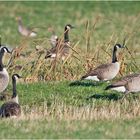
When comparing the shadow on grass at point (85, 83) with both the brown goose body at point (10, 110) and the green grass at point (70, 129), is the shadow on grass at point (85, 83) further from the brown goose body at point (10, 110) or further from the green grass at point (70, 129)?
the green grass at point (70, 129)

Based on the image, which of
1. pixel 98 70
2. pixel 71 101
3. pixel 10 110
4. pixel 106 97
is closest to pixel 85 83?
pixel 98 70

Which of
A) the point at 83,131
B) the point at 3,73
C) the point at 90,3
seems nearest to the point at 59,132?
the point at 83,131

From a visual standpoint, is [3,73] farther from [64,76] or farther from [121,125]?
[121,125]

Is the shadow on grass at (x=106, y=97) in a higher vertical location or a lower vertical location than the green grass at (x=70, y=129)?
higher

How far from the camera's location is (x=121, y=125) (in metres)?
11.8

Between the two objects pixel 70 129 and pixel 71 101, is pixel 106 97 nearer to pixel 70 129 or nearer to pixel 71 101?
pixel 71 101

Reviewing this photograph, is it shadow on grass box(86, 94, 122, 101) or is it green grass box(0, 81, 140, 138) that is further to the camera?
shadow on grass box(86, 94, 122, 101)

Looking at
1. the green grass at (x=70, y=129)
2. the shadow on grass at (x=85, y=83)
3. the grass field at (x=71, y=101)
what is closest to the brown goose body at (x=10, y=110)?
the grass field at (x=71, y=101)

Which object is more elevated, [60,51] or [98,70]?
[60,51]

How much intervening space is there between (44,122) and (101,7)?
29.9m

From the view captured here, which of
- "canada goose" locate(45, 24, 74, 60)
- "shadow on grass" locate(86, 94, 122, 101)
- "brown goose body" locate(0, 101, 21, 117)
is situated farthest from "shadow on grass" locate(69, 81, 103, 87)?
"brown goose body" locate(0, 101, 21, 117)

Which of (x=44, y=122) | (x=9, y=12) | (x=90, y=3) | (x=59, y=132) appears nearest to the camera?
(x=59, y=132)

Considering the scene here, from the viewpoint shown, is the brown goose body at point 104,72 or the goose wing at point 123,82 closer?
the goose wing at point 123,82

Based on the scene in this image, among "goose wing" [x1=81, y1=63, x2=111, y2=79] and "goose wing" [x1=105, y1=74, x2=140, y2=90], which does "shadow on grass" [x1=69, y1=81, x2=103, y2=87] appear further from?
"goose wing" [x1=105, y1=74, x2=140, y2=90]
